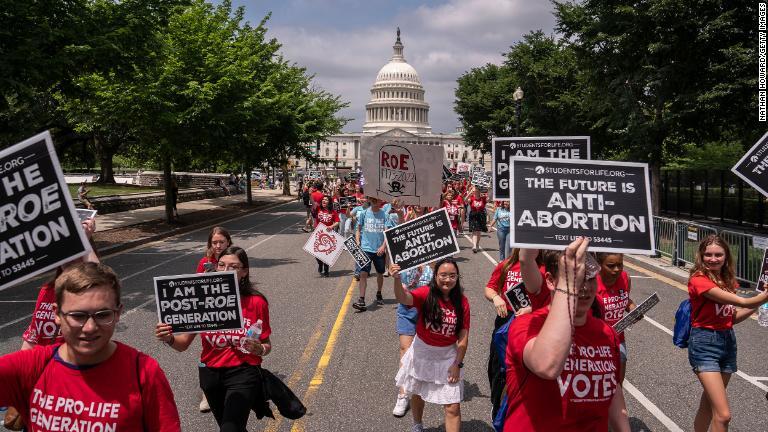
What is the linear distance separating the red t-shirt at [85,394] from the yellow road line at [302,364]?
9.36ft

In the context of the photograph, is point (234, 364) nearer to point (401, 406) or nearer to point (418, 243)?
point (401, 406)

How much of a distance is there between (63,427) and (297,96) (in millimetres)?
36847

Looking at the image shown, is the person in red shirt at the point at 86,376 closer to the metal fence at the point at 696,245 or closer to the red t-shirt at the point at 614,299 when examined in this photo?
the red t-shirt at the point at 614,299

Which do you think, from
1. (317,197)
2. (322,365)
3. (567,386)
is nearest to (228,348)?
(567,386)

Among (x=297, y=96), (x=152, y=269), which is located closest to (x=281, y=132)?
(x=297, y=96)

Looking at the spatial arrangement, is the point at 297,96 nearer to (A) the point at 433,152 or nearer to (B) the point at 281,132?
(B) the point at 281,132

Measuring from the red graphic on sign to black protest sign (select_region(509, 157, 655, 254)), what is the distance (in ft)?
29.7

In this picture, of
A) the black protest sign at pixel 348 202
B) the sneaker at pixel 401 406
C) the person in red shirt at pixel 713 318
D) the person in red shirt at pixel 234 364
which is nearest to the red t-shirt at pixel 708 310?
the person in red shirt at pixel 713 318

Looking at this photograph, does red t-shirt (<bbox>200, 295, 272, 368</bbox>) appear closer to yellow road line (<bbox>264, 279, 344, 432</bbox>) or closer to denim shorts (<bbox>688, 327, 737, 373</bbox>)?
yellow road line (<bbox>264, 279, 344, 432</bbox>)

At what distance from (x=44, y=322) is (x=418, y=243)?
3.06 m

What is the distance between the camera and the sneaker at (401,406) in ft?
18.3

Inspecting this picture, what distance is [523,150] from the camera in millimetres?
6570

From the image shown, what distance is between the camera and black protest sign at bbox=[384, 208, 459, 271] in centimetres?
570

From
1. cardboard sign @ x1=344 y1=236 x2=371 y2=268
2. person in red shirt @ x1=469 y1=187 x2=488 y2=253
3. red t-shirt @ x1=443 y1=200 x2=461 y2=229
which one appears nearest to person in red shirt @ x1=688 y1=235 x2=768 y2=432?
cardboard sign @ x1=344 y1=236 x2=371 y2=268
